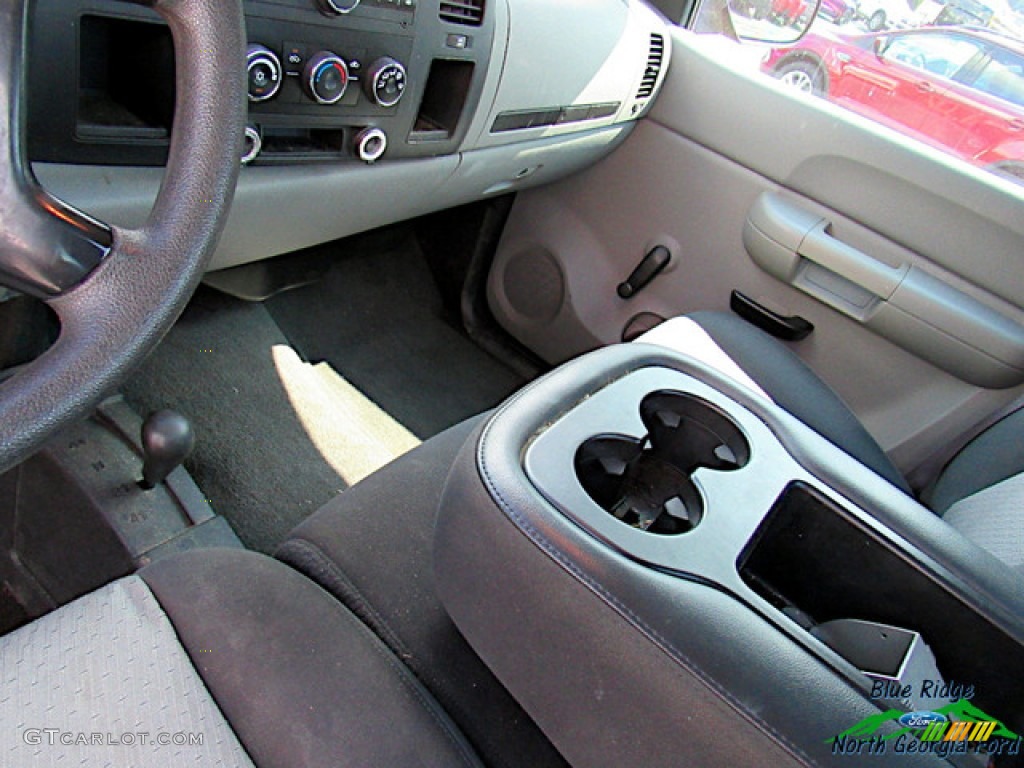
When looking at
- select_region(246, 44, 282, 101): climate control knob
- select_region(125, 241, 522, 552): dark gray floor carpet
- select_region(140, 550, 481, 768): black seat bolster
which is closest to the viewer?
select_region(140, 550, 481, 768): black seat bolster

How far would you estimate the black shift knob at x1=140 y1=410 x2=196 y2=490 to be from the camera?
112 cm

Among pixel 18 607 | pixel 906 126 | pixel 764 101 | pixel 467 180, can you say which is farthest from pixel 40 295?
pixel 906 126

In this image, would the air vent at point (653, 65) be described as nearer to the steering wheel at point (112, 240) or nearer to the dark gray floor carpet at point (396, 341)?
the dark gray floor carpet at point (396, 341)

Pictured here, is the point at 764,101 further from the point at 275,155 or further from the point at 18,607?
the point at 18,607

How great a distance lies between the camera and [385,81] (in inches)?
43.1

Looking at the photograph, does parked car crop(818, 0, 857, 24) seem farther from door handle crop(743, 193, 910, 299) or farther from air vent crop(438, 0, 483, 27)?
air vent crop(438, 0, 483, 27)

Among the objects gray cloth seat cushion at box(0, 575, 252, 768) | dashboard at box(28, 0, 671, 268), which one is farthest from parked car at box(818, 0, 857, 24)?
gray cloth seat cushion at box(0, 575, 252, 768)

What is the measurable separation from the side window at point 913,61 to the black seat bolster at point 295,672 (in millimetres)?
1361

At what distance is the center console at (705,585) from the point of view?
0.57 metres

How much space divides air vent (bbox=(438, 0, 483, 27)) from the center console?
56 centimetres

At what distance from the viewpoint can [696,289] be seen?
179 cm

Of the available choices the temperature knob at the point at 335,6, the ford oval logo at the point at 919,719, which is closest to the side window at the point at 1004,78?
the temperature knob at the point at 335,6

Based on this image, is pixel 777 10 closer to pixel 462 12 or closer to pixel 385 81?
pixel 462 12

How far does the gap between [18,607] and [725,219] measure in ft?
4.57
